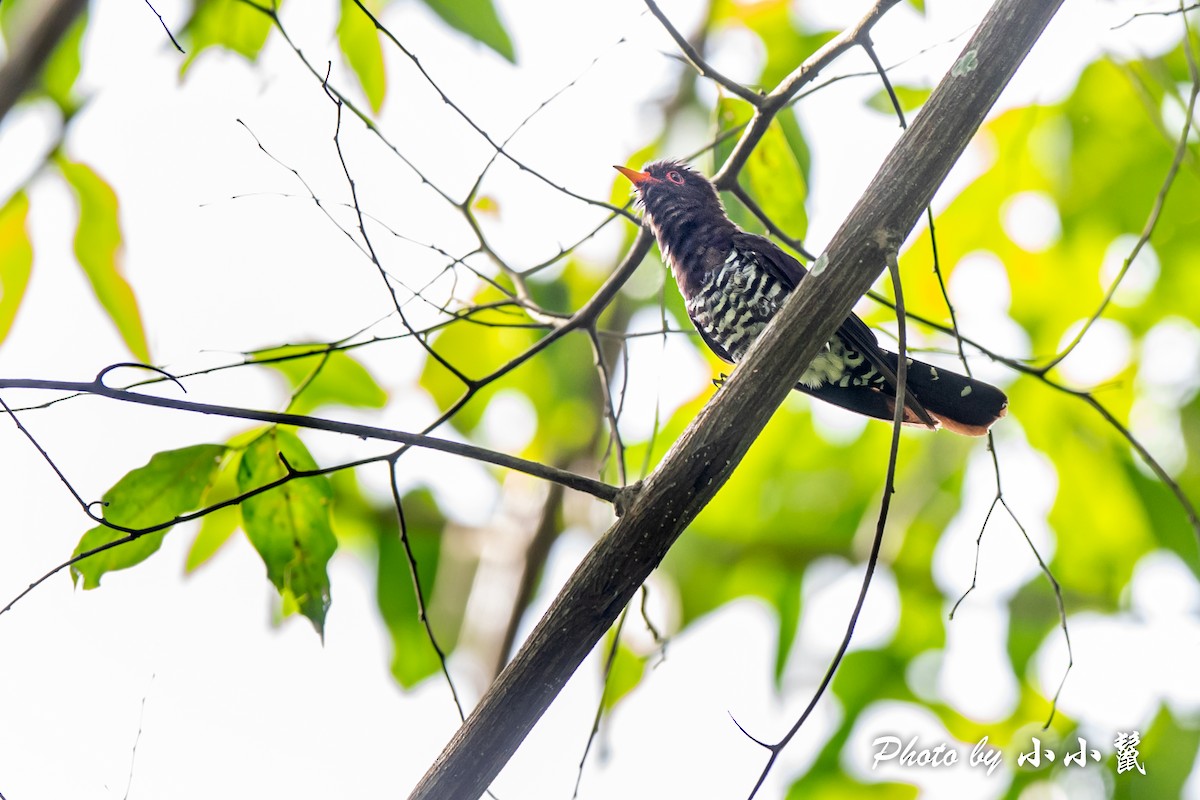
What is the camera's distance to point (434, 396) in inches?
165

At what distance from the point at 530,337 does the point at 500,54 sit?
152cm

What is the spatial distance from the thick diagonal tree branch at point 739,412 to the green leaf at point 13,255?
266cm

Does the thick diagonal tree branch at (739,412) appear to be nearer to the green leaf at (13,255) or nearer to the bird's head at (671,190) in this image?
the bird's head at (671,190)

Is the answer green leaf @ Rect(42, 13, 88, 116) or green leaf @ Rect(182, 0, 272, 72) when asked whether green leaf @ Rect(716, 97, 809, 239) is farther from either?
green leaf @ Rect(42, 13, 88, 116)

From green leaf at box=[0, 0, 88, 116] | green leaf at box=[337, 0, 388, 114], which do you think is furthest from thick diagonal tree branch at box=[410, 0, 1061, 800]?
green leaf at box=[0, 0, 88, 116]

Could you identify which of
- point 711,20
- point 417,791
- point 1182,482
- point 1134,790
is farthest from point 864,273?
point 711,20

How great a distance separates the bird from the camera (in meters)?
3.19

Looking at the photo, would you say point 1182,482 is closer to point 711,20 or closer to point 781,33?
point 781,33

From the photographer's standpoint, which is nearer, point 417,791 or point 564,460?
point 417,791

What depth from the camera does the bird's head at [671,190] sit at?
353 centimetres

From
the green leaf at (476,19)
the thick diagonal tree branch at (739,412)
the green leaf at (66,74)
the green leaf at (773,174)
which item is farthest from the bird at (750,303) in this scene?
the green leaf at (66,74)

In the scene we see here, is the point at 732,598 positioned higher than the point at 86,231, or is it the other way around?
the point at 732,598

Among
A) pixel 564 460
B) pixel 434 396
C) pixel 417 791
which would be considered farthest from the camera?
pixel 564 460

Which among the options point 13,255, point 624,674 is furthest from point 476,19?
point 624,674
